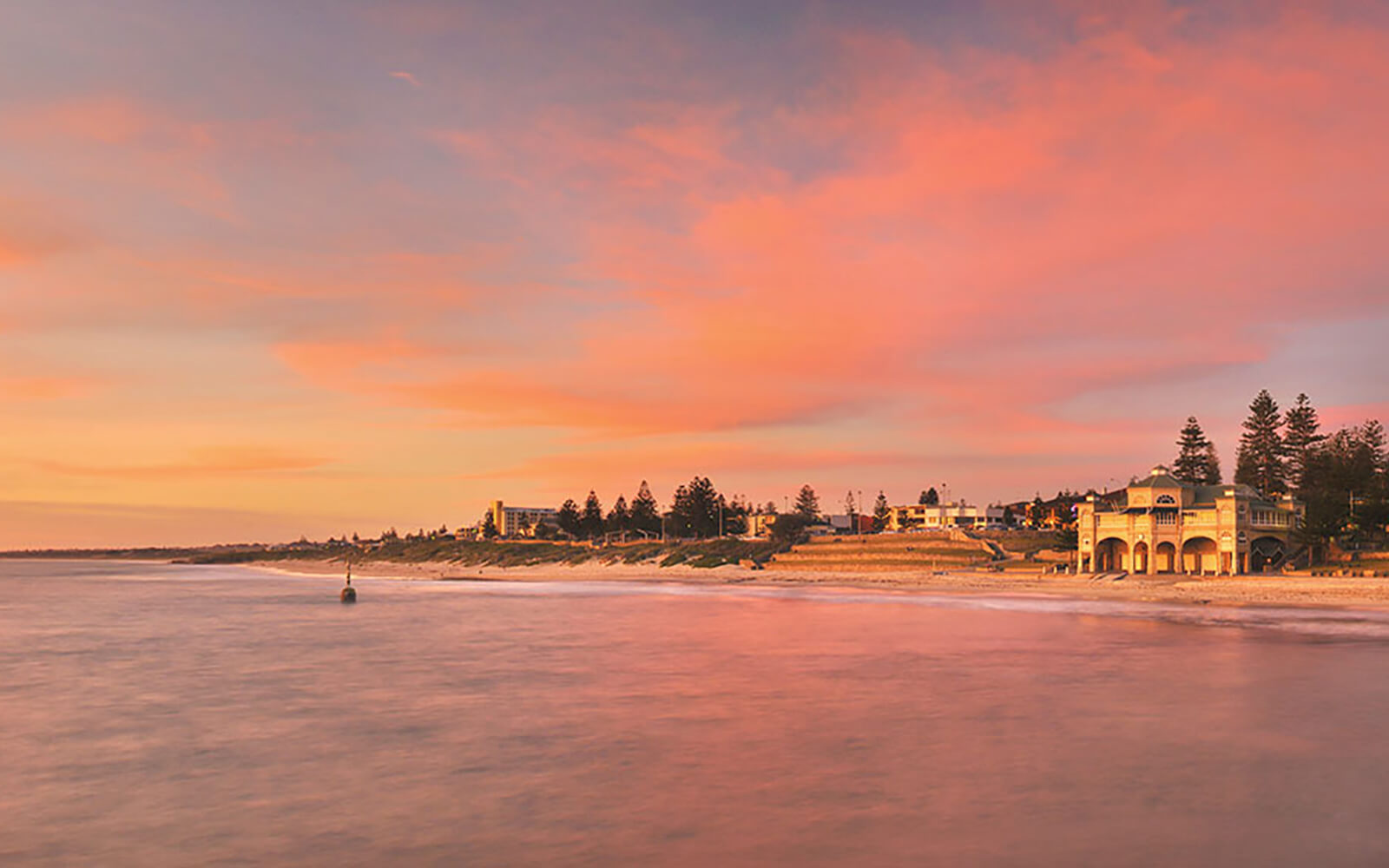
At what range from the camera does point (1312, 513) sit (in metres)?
85.6

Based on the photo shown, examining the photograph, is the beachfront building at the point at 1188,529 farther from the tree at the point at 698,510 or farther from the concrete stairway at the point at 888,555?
the tree at the point at 698,510

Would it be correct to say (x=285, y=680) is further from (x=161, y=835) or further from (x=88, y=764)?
(x=161, y=835)

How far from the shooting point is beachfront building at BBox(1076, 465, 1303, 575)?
86.1 m

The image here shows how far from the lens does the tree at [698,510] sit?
190625mm

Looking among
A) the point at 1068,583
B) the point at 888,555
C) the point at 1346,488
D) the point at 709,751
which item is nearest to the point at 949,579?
the point at 1068,583

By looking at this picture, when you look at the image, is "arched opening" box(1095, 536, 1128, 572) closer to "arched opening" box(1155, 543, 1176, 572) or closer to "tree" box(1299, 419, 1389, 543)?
"arched opening" box(1155, 543, 1176, 572)

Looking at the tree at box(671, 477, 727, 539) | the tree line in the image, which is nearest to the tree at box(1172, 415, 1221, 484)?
the tree line

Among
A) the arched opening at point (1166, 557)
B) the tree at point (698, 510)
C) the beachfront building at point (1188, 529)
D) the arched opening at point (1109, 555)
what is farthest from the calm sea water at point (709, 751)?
the tree at point (698, 510)

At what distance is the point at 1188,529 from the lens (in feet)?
291

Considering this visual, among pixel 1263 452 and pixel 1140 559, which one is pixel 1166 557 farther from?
pixel 1263 452

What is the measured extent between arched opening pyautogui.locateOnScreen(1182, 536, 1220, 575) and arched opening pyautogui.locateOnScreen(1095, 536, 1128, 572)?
18.9 feet

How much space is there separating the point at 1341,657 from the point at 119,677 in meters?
44.9

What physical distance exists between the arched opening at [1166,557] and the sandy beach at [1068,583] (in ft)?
12.9

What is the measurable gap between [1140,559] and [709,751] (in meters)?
83.7
